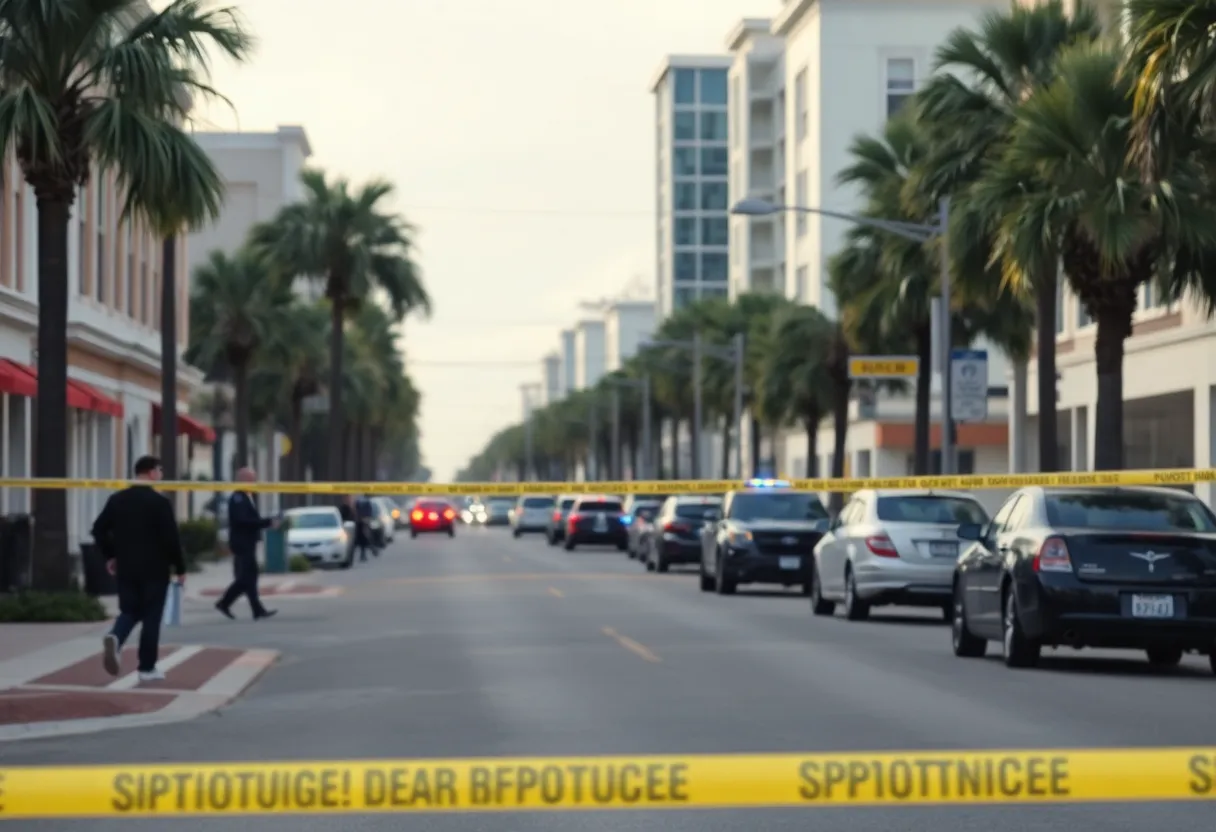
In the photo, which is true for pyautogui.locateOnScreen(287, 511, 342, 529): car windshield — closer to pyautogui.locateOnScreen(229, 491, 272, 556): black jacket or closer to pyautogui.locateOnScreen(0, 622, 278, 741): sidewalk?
pyautogui.locateOnScreen(229, 491, 272, 556): black jacket

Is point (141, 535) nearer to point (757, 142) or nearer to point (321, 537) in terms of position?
point (321, 537)

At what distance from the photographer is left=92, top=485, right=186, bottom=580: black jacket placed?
1714cm

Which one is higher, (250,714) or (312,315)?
(312,315)

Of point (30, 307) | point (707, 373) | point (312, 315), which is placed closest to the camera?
point (30, 307)

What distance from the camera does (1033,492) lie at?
1847 cm

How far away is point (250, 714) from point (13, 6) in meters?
12.0

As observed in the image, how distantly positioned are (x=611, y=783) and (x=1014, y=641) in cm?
1293

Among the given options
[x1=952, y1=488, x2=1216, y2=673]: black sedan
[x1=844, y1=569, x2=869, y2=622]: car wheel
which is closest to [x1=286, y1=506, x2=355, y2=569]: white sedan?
[x1=844, y1=569, x2=869, y2=622]: car wheel

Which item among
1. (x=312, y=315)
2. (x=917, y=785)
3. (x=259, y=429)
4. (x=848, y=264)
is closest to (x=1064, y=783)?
(x=917, y=785)

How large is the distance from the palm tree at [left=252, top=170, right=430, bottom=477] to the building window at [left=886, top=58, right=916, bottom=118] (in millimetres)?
32786

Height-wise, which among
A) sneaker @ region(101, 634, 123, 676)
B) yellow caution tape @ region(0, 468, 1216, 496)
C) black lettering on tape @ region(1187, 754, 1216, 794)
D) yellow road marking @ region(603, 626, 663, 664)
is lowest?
yellow road marking @ region(603, 626, 663, 664)

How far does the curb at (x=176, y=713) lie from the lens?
46.7 ft

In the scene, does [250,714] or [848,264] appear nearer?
[250,714]

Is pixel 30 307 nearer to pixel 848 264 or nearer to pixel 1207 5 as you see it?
pixel 848 264
